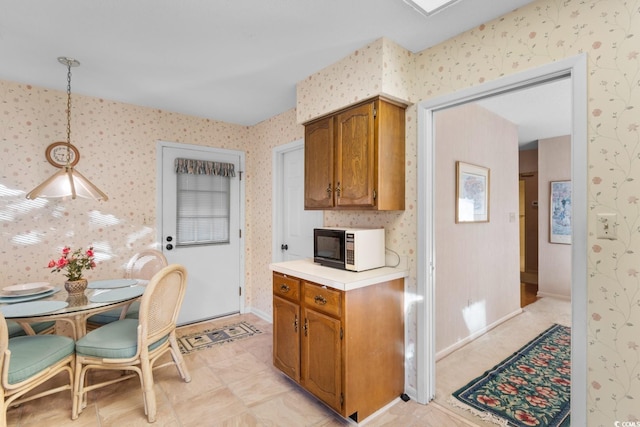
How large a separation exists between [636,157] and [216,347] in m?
3.32

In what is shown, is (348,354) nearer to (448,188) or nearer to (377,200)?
(377,200)

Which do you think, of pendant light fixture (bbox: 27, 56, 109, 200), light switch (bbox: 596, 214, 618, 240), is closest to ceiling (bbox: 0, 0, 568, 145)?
pendant light fixture (bbox: 27, 56, 109, 200)

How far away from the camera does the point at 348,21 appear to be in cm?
190

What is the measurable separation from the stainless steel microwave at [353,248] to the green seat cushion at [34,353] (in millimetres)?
1770

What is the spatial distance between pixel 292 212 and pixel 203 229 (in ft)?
3.64

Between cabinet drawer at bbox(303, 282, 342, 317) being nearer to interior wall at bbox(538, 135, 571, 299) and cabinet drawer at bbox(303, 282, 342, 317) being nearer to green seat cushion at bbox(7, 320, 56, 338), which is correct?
green seat cushion at bbox(7, 320, 56, 338)

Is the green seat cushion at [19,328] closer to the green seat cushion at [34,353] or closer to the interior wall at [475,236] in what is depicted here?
the green seat cushion at [34,353]

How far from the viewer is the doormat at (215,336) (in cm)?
312

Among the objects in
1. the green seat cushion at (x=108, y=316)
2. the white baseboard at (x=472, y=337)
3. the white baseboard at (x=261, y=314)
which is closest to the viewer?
the green seat cushion at (x=108, y=316)

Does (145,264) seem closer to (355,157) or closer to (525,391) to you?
(355,157)

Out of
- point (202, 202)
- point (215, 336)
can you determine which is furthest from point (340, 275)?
point (202, 202)

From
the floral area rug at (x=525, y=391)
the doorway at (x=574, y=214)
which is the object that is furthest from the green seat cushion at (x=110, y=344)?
the floral area rug at (x=525, y=391)

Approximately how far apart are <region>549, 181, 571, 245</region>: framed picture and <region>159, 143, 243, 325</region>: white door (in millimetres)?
4683

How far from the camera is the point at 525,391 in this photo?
2.33 m
